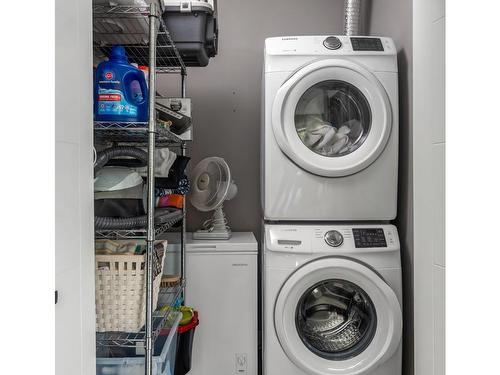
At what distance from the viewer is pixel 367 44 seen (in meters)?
2.04

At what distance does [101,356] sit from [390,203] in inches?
55.1

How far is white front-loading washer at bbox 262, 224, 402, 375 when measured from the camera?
1.84 meters

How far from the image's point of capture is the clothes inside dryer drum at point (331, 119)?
203 centimetres

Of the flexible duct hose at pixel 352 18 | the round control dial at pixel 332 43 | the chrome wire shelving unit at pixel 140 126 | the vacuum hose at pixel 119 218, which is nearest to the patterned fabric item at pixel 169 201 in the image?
the chrome wire shelving unit at pixel 140 126

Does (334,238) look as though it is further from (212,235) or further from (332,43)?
(332,43)

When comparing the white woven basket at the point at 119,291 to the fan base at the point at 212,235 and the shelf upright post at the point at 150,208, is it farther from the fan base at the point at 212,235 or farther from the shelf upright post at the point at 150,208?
the fan base at the point at 212,235

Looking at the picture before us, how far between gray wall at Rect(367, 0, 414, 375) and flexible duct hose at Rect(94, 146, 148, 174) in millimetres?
1214

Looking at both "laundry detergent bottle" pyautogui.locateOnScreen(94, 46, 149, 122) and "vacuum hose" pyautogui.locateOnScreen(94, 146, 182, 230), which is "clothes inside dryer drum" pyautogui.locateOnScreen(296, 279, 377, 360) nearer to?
"vacuum hose" pyautogui.locateOnScreen(94, 146, 182, 230)

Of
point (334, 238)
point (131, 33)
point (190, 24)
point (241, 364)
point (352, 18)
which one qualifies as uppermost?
point (352, 18)

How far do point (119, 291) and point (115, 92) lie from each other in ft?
2.14

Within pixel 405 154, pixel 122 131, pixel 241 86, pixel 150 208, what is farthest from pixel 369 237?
pixel 241 86
